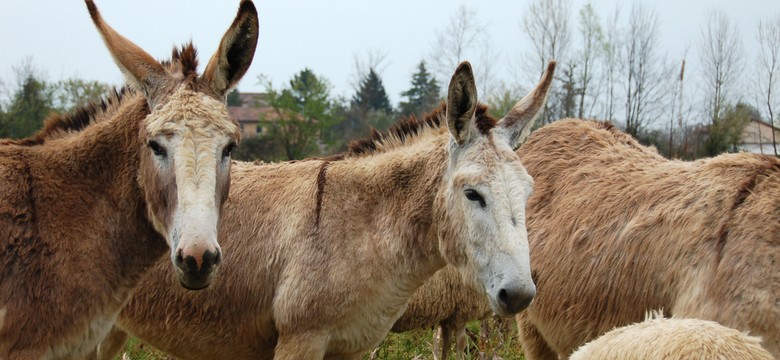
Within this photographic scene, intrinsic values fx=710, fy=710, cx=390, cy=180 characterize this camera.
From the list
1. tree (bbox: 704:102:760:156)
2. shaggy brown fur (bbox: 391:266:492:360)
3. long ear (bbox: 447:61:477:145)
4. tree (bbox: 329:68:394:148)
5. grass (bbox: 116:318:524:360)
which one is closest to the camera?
Answer: long ear (bbox: 447:61:477:145)

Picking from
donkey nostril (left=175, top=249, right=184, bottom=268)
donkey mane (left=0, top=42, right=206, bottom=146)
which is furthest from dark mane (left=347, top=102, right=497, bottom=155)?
donkey nostril (left=175, top=249, right=184, bottom=268)

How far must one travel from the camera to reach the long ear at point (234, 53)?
3.37 meters

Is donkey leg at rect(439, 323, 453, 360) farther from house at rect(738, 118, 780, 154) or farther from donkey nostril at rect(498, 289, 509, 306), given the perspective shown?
house at rect(738, 118, 780, 154)

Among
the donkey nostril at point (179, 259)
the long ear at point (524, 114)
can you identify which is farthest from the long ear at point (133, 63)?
the long ear at point (524, 114)

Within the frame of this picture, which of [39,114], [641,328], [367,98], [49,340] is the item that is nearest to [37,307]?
[49,340]

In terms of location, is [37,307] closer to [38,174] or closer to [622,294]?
[38,174]

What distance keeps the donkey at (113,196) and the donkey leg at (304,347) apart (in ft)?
3.22

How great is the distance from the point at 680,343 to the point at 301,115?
45173 mm

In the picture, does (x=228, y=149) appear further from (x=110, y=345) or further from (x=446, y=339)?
(x=446, y=339)

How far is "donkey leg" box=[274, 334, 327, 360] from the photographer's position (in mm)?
4051

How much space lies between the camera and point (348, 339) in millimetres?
4152

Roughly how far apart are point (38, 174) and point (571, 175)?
11.3 ft

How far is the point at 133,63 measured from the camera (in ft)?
10.8

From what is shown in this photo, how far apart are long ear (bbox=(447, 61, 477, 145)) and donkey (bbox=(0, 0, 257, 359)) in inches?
43.2
